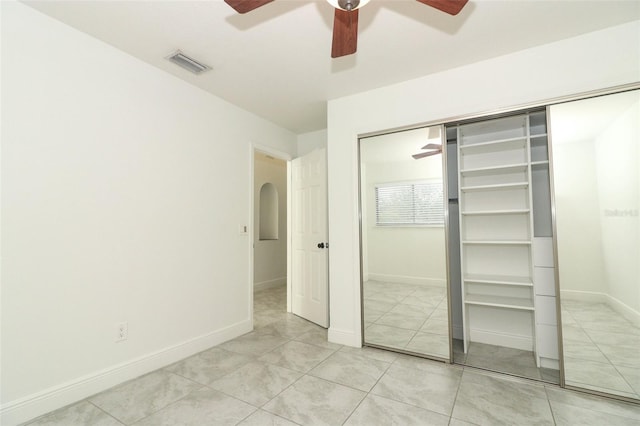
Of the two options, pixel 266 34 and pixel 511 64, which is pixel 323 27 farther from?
pixel 511 64

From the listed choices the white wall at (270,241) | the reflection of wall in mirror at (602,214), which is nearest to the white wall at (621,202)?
the reflection of wall in mirror at (602,214)

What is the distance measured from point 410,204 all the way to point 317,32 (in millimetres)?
1681

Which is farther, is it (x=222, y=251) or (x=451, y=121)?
(x=222, y=251)

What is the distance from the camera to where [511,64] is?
94.4 inches

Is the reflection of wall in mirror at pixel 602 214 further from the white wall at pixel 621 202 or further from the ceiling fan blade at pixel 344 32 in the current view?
the ceiling fan blade at pixel 344 32

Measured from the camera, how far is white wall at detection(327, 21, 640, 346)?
2107mm

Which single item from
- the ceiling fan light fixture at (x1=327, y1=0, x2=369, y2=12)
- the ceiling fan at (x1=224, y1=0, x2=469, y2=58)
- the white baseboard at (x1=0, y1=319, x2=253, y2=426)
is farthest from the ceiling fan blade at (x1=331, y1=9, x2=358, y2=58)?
the white baseboard at (x1=0, y1=319, x2=253, y2=426)

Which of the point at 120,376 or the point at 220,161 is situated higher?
the point at 220,161

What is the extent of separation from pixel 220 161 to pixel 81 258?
152cm

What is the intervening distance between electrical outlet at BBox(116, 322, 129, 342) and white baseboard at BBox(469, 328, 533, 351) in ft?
10.0

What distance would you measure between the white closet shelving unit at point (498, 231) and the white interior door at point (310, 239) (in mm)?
1511


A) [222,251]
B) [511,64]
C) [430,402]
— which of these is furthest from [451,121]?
[222,251]

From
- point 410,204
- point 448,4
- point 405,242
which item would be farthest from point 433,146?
point 448,4

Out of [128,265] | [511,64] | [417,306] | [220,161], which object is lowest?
[417,306]
